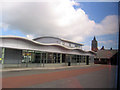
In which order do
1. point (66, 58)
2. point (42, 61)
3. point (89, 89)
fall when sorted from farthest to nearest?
point (66, 58) < point (42, 61) < point (89, 89)

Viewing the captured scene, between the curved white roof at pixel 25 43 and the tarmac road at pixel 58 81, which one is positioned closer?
the tarmac road at pixel 58 81

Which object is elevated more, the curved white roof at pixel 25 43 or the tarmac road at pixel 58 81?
the curved white roof at pixel 25 43

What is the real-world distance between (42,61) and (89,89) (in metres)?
17.6

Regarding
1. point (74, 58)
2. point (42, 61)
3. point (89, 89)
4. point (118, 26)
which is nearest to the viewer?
point (118, 26)

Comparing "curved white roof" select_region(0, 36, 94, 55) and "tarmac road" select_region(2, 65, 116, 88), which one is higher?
"curved white roof" select_region(0, 36, 94, 55)

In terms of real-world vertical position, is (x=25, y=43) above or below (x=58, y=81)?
above

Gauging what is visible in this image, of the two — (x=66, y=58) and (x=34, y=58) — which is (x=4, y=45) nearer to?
(x=34, y=58)

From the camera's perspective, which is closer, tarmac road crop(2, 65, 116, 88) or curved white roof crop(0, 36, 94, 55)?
tarmac road crop(2, 65, 116, 88)

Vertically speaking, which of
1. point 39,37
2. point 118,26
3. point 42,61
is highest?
point 39,37

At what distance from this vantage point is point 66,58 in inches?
1169

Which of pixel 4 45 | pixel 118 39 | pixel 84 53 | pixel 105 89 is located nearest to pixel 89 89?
pixel 105 89

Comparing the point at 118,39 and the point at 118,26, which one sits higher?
the point at 118,26

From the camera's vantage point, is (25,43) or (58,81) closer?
(58,81)

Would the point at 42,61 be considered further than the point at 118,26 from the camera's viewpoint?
Yes
